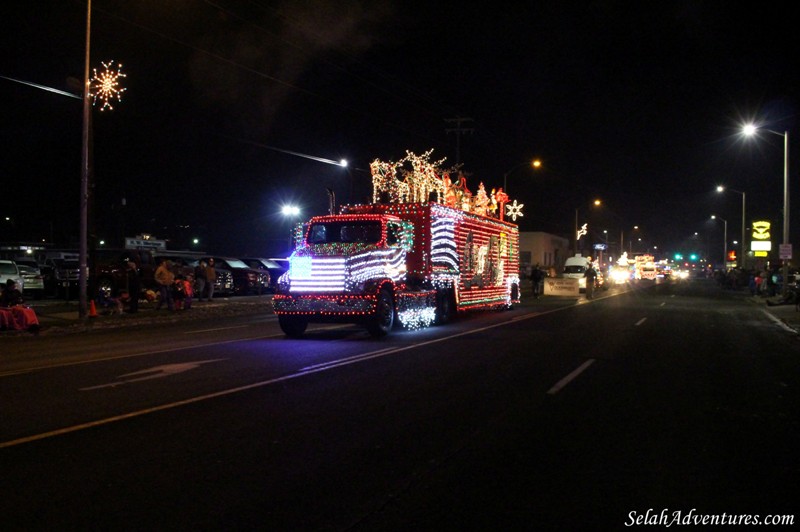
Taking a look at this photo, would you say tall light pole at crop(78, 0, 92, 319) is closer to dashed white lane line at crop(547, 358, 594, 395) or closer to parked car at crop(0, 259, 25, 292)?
parked car at crop(0, 259, 25, 292)

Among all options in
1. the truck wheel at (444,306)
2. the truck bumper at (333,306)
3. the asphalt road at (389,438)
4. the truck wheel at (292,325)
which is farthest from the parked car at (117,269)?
the asphalt road at (389,438)

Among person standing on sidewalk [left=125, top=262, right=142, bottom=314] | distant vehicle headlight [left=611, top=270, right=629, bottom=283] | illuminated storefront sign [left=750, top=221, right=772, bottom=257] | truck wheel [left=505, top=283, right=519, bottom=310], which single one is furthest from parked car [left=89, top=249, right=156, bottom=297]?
illuminated storefront sign [left=750, top=221, right=772, bottom=257]

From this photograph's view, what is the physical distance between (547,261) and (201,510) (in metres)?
87.6

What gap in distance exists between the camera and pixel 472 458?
6520 millimetres

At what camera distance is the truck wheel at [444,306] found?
66.3 ft

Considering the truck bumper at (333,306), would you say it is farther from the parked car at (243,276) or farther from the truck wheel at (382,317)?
the parked car at (243,276)

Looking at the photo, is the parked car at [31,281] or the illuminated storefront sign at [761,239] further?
the illuminated storefront sign at [761,239]

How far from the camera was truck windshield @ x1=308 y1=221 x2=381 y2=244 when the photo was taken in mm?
17250

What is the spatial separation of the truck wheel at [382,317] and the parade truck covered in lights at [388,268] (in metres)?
0.02

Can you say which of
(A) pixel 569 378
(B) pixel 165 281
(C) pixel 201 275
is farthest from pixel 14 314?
(A) pixel 569 378

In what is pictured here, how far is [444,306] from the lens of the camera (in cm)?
2061

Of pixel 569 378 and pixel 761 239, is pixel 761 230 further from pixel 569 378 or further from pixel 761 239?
pixel 569 378

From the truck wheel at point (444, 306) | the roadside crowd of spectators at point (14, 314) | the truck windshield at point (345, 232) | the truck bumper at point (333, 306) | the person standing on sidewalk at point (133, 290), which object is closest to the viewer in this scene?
the truck bumper at point (333, 306)

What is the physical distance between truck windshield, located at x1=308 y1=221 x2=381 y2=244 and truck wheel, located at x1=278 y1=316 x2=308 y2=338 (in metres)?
1.87
